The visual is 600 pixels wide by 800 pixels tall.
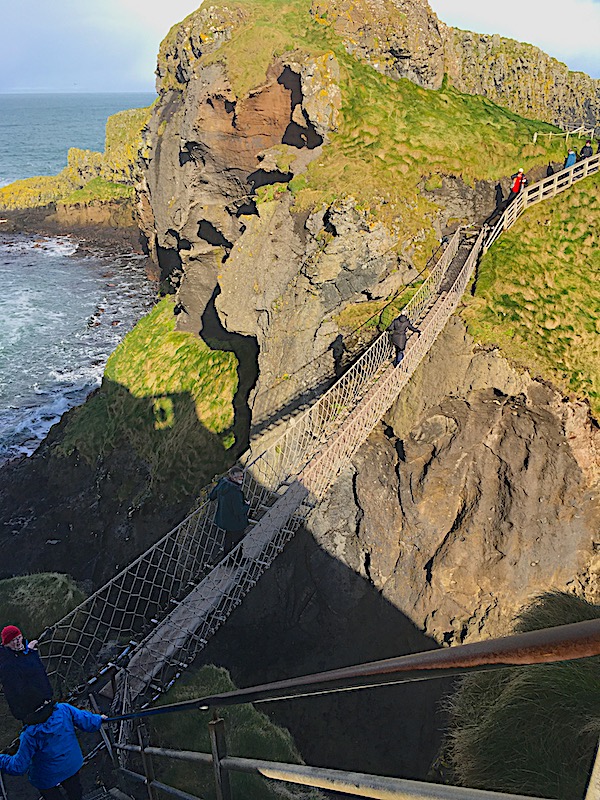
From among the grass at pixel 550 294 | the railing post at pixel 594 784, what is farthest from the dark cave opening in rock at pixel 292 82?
the railing post at pixel 594 784

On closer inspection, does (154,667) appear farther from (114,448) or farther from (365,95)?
(365,95)

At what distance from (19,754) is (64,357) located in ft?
97.3

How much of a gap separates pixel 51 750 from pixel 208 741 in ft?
14.0

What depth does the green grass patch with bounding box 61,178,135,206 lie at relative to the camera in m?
54.9

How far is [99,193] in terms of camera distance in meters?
56.5

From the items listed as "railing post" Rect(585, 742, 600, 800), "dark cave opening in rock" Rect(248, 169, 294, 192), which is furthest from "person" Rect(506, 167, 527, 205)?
"railing post" Rect(585, 742, 600, 800)

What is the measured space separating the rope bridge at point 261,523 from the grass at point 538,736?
380cm

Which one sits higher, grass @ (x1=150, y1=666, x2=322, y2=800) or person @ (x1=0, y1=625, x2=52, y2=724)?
person @ (x1=0, y1=625, x2=52, y2=724)

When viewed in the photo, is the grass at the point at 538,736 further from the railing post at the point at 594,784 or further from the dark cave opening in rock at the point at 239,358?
the dark cave opening in rock at the point at 239,358

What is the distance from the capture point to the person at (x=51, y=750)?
3.92m

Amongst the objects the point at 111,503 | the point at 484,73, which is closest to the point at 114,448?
the point at 111,503

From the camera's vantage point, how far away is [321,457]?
960cm

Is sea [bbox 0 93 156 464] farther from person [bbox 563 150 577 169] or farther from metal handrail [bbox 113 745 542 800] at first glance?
metal handrail [bbox 113 745 542 800]

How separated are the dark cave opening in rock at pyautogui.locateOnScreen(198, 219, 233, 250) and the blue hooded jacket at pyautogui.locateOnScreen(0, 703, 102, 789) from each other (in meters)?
16.4
